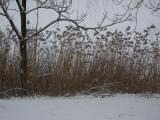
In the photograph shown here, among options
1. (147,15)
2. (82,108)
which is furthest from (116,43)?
(147,15)

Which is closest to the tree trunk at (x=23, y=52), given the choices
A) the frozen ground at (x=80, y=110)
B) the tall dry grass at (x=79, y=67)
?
the tall dry grass at (x=79, y=67)

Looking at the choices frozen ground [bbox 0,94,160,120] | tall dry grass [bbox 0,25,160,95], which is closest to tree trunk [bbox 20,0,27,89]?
tall dry grass [bbox 0,25,160,95]

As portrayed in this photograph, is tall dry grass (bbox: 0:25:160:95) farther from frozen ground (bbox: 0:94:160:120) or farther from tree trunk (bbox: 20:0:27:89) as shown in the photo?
frozen ground (bbox: 0:94:160:120)

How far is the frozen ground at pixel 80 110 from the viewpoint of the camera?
182 inches

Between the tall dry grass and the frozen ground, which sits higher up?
the tall dry grass

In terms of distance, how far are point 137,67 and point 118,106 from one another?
6.78 feet

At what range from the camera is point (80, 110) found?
16.1ft

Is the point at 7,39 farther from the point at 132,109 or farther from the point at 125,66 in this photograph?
the point at 132,109

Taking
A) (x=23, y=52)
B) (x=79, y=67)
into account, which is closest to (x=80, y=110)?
(x=23, y=52)

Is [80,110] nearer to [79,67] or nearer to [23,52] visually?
[23,52]

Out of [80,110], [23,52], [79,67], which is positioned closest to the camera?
[80,110]

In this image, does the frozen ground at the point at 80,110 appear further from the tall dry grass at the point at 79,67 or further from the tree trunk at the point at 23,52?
the tall dry grass at the point at 79,67

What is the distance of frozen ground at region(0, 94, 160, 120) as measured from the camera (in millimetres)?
4633

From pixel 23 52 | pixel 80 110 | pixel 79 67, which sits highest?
pixel 23 52
